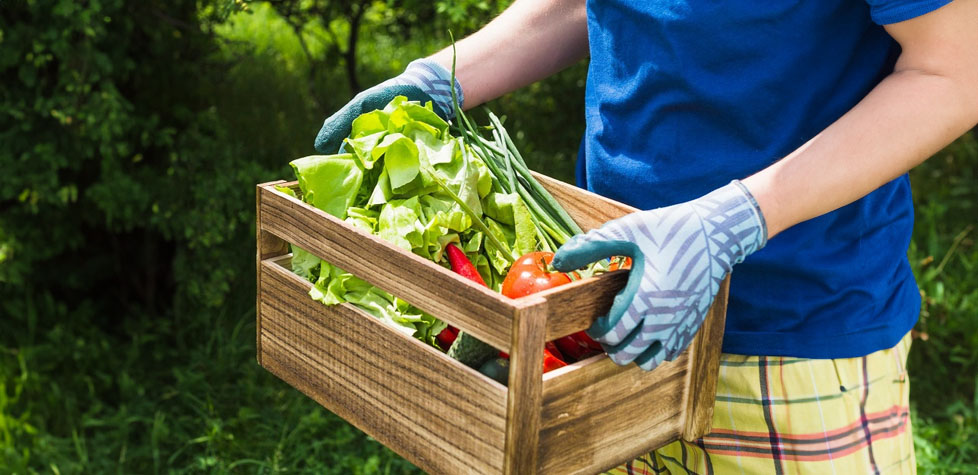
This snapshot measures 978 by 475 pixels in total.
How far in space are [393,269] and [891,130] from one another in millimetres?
665

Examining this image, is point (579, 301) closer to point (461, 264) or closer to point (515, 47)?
point (461, 264)

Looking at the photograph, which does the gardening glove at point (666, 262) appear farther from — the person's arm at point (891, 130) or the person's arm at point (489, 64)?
the person's arm at point (489, 64)

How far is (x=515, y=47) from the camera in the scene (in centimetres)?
180

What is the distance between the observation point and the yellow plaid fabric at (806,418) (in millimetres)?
1565

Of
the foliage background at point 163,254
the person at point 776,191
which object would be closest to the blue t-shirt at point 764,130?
the person at point 776,191

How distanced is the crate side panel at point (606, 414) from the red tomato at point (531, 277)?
124 millimetres

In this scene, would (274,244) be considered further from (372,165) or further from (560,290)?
(560,290)

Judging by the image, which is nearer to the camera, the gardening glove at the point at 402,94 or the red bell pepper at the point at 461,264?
the red bell pepper at the point at 461,264

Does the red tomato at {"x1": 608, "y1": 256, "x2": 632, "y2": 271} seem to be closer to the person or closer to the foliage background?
the person

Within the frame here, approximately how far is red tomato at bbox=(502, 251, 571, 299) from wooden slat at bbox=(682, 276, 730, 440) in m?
0.21

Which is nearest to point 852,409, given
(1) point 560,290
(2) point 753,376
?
(2) point 753,376

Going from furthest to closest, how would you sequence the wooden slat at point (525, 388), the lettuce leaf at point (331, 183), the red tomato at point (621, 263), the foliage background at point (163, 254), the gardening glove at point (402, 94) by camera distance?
the foliage background at point (163, 254) → the gardening glove at point (402, 94) → the lettuce leaf at point (331, 183) → the red tomato at point (621, 263) → the wooden slat at point (525, 388)

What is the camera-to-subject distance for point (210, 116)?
3461 mm

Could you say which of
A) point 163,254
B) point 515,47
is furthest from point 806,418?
point 163,254
